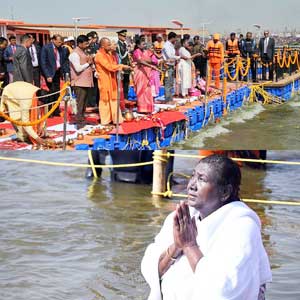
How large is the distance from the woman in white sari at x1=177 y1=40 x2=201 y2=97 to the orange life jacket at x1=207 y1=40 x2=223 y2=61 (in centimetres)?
55

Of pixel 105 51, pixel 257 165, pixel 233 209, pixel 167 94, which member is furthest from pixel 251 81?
pixel 233 209

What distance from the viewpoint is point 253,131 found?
11.5 metres

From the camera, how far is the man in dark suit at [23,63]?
23.5 feet

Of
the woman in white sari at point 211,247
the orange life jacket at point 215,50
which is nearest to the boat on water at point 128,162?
the orange life jacket at point 215,50

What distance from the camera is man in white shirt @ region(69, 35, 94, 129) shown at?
7.65 m

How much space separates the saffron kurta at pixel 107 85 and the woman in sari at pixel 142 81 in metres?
1.05

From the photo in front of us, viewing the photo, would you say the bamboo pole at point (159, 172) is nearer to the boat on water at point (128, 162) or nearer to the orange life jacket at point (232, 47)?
the boat on water at point (128, 162)

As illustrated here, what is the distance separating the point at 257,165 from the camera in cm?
848

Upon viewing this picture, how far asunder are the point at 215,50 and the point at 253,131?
1510mm

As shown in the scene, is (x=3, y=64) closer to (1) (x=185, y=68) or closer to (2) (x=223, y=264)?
(1) (x=185, y=68)

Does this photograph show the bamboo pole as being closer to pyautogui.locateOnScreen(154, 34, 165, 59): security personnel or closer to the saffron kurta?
the saffron kurta

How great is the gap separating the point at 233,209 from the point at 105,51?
239 inches

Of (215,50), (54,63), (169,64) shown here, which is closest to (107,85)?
(54,63)

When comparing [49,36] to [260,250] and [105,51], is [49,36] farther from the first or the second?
[260,250]
